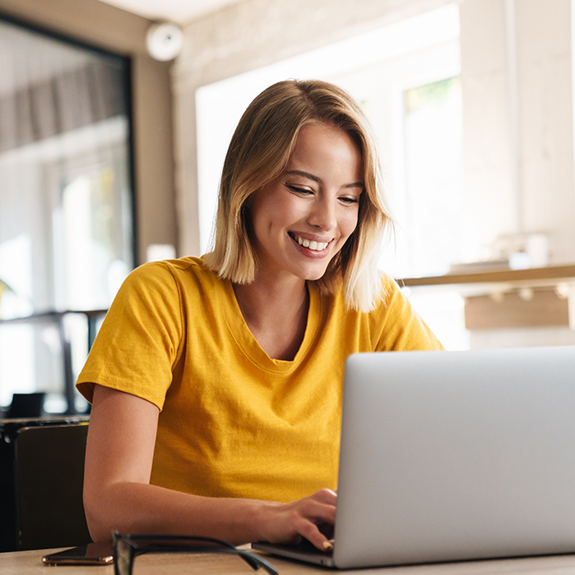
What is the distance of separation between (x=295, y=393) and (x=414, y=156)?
9.29ft

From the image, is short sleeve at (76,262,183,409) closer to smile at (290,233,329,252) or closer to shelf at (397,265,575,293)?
smile at (290,233,329,252)

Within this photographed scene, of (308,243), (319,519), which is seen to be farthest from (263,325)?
(319,519)

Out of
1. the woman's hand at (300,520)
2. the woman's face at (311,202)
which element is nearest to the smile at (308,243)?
the woman's face at (311,202)

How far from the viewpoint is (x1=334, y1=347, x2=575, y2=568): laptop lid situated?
621 mm

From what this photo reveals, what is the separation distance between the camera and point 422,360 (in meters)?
0.64

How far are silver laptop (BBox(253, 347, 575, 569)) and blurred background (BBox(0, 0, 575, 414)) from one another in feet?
6.11

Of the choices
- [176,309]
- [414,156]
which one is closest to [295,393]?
[176,309]

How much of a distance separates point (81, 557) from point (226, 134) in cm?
225

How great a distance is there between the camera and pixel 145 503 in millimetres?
819

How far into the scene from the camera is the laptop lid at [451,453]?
0.62 m

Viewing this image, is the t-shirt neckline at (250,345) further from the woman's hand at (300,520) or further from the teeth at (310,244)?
the woman's hand at (300,520)

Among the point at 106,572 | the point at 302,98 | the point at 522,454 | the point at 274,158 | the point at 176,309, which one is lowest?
the point at 106,572

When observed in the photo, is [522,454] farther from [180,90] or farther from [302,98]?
[180,90]

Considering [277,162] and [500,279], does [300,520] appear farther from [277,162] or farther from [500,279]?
[500,279]
